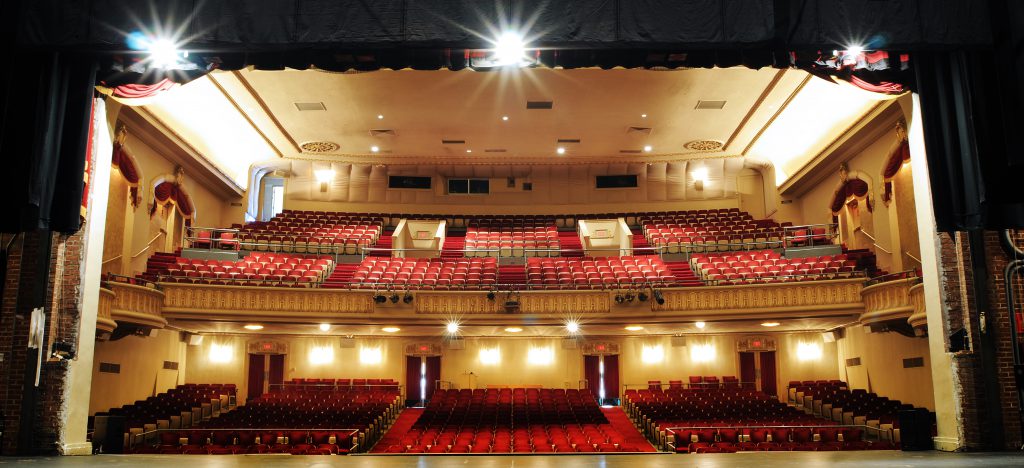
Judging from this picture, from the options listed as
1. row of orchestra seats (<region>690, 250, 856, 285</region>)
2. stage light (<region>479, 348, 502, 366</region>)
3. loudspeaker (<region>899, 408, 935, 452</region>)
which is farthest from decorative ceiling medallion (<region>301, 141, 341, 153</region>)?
loudspeaker (<region>899, 408, 935, 452</region>)

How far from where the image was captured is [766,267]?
15.0m

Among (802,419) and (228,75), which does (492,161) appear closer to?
(228,75)

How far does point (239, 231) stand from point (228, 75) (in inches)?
181

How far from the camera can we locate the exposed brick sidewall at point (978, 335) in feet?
26.6

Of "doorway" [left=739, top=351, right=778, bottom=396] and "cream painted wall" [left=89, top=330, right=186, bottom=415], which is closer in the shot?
"cream painted wall" [left=89, top=330, right=186, bottom=415]

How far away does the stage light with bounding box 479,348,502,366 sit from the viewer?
17.6 m

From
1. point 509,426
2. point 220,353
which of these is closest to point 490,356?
point 509,426

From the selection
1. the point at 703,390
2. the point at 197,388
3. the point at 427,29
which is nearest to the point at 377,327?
the point at 197,388

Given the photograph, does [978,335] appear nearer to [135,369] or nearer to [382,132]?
[382,132]

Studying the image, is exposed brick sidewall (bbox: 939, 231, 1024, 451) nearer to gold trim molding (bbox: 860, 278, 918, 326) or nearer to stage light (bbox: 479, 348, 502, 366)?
gold trim molding (bbox: 860, 278, 918, 326)

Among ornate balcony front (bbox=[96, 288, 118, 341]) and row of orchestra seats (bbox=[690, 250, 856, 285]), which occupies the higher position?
row of orchestra seats (bbox=[690, 250, 856, 285])

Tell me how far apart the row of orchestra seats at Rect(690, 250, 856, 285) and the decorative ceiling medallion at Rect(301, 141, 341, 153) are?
887 centimetres

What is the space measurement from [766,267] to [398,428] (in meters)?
7.80

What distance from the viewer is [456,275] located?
50.4 feet
